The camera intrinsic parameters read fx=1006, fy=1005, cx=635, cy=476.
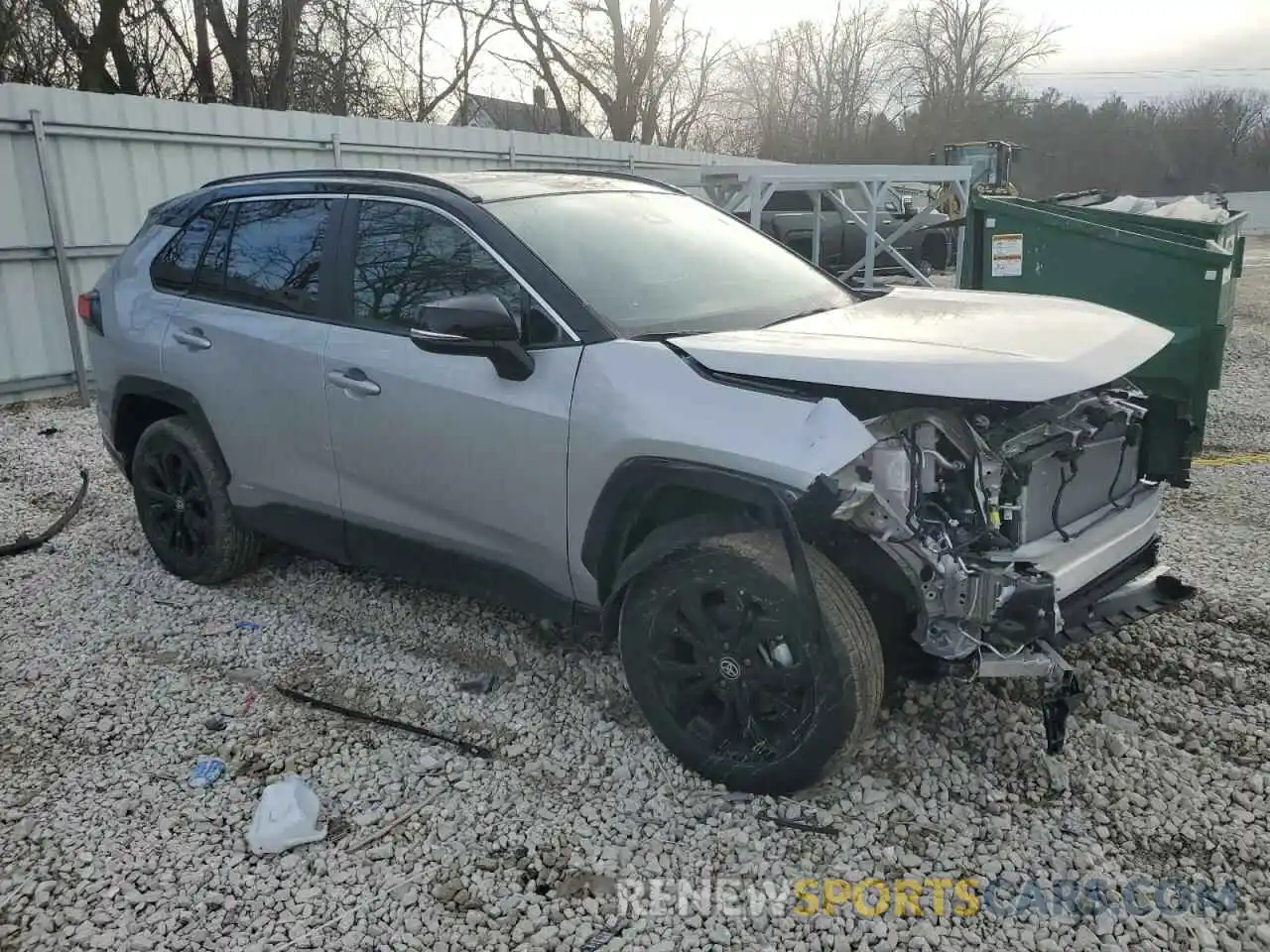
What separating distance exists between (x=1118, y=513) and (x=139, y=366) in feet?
13.1

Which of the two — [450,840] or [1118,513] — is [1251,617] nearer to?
[1118,513]

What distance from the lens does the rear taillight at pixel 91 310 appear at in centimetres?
475

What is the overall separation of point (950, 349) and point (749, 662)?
1029 millimetres

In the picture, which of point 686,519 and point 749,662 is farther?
point 686,519

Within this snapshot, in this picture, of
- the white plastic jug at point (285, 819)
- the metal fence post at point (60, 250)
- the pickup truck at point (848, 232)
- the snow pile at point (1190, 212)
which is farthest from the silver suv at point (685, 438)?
the pickup truck at point (848, 232)

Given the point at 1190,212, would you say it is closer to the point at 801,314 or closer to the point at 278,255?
the point at 801,314

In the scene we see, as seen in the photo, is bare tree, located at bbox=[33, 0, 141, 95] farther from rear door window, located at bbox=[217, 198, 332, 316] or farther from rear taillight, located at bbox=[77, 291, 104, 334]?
rear door window, located at bbox=[217, 198, 332, 316]

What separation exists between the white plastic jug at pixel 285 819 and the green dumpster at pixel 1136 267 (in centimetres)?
490

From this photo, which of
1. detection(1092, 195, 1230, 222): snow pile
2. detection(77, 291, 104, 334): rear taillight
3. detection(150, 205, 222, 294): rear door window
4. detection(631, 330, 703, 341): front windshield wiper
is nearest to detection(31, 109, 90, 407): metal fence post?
detection(77, 291, 104, 334): rear taillight

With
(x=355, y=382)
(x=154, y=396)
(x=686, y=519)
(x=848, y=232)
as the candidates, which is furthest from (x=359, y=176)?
(x=848, y=232)

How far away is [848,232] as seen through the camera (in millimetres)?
16906

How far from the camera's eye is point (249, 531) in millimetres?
4434

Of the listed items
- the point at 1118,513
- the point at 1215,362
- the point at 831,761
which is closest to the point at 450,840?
the point at 831,761

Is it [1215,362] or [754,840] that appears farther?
[1215,362]
